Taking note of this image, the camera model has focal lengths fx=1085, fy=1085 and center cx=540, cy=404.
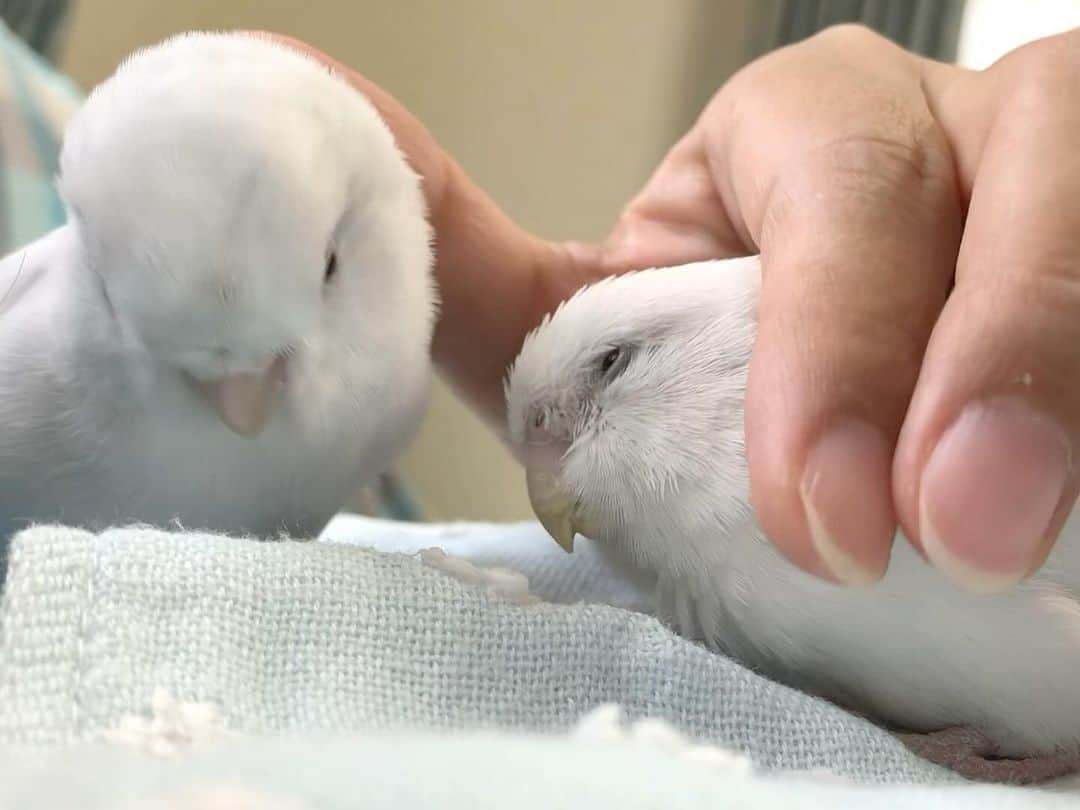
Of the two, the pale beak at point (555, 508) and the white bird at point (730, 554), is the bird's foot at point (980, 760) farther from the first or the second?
the pale beak at point (555, 508)

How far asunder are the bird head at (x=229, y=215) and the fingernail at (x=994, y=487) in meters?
0.36

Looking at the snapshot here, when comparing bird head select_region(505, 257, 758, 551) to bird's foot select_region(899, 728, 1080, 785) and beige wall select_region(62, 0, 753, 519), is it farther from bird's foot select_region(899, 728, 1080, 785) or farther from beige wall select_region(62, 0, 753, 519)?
beige wall select_region(62, 0, 753, 519)

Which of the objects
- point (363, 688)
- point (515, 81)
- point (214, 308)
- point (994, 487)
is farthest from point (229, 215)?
point (515, 81)

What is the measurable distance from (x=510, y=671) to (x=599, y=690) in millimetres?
41

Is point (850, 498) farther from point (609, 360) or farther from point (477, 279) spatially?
point (477, 279)

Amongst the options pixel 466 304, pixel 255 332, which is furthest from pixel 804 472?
pixel 466 304

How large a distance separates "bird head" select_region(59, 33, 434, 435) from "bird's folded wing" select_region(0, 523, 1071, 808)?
0.58ft

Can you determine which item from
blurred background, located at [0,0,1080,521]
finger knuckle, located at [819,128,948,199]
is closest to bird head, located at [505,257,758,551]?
finger knuckle, located at [819,128,948,199]

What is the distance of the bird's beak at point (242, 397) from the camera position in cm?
63

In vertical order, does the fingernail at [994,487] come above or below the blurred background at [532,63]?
above

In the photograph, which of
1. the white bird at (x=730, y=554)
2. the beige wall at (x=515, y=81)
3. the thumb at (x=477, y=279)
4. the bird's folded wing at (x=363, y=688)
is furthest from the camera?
the beige wall at (x=515, y=81)

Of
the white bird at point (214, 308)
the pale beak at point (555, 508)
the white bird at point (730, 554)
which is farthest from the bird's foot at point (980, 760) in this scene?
the white bird at point (214, 308)

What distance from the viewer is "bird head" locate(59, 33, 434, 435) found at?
57cm

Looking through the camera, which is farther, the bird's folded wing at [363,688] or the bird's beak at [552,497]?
the bird's beak at [552,497]
